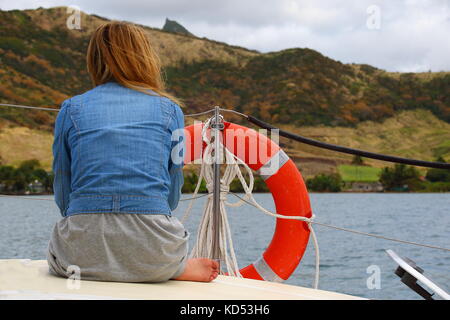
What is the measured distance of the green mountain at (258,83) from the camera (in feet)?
207

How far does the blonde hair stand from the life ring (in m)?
1.11

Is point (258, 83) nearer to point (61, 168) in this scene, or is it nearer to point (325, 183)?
point (325, 183)

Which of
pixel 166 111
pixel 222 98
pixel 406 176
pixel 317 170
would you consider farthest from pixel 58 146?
pixel 222 98

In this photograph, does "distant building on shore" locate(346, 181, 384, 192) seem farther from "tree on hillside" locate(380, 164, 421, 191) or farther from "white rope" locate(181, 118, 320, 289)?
"white rope" locate(181, 118, 320, 289)

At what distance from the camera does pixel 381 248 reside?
608 inches

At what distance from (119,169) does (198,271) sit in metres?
0.42

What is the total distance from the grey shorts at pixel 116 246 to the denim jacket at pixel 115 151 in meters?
0.03

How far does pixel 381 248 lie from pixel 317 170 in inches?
1596

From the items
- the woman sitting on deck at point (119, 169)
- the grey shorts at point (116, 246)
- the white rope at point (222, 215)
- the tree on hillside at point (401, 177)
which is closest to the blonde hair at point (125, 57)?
the woman sitting on deck at point (119, 169)

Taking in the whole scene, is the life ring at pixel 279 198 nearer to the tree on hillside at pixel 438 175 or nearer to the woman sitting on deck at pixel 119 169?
the woman sitting on deck at pixel 119 169

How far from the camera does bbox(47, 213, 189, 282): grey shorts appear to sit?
1560 mm

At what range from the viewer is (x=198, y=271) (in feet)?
5.87
